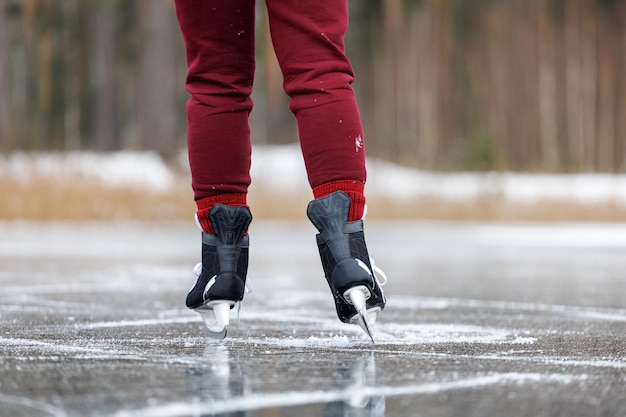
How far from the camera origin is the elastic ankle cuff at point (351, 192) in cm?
249

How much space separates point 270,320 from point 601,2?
21.7m

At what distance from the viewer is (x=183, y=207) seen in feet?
42.2

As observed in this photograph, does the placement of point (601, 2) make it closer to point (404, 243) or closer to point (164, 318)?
point (404, 243)

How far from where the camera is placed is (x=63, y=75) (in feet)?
115

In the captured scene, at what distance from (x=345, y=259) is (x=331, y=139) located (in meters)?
0.30

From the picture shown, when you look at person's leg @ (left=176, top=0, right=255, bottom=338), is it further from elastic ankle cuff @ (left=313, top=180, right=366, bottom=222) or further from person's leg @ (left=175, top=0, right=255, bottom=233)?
elastic ankle cuff @ (left=313, top=180, right=366, bottom=222)

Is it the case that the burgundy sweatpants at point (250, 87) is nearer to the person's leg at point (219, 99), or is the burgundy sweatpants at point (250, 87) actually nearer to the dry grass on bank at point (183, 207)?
the person's leg at point (219, 99)

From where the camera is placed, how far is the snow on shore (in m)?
14.1

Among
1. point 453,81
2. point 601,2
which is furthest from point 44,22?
point 601,2

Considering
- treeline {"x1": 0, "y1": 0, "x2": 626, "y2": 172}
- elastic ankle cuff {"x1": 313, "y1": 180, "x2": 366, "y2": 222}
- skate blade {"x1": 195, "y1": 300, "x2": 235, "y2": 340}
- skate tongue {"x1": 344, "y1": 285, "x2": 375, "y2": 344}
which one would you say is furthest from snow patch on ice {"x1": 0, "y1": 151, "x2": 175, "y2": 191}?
skate tongue {"x1": 344, "y1": 285, "x2": 375, "y2": 344}

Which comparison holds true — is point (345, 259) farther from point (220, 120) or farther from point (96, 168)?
point (96, 168)

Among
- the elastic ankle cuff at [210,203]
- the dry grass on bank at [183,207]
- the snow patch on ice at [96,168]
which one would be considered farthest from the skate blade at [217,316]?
the snow patch on ice at [96,168]

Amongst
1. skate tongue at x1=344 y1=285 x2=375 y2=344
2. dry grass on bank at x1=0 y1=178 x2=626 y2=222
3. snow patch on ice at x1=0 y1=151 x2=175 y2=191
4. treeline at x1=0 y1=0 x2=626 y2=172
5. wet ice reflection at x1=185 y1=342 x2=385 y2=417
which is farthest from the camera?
treeline at x1=0 y1=0 x2=626 y2=172

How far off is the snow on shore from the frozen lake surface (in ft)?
26.2
